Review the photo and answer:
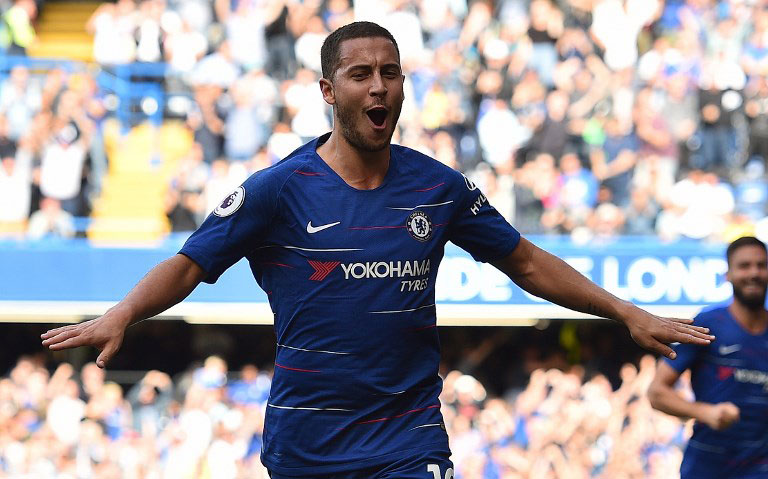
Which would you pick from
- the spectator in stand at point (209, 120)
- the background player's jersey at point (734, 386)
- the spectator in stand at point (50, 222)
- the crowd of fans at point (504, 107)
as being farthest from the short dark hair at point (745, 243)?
the spectator in stand at point (50, 222)

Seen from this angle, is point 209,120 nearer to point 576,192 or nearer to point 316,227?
point 576,192

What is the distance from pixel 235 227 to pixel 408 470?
942mm

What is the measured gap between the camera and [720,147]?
13.7 metres

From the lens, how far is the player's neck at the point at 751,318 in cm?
650

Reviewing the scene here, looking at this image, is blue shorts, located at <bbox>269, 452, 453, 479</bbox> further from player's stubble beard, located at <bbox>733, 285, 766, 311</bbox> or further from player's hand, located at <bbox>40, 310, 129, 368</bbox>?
player's stubble beard, located at <bbox>733, 285, 766, 311</bbox>

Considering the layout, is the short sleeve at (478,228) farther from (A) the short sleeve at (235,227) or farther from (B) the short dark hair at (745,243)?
(B) the short dark hair at (745,243)

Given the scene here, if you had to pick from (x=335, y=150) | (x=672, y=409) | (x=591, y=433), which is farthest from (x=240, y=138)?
(x=335, y=150)

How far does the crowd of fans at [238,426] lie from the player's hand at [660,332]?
26.6 feet

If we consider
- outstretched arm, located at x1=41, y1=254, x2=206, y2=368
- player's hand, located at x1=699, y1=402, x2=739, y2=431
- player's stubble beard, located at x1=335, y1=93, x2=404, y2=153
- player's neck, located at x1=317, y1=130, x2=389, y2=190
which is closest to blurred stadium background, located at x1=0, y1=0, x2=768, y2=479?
player's hand, located at x1=699, y1=402, x2=739, y2=431

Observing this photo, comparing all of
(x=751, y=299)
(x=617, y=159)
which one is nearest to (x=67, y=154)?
(x=617, y=159)

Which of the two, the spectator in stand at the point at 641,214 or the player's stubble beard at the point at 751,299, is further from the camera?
the spectator in stand at the point at 641,214

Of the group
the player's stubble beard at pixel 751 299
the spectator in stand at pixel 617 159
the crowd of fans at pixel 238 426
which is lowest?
the crowd of fans at pixel 238 426

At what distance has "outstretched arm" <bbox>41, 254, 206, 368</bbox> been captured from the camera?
12.9 feet

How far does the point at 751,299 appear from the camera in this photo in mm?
6469
